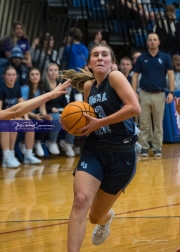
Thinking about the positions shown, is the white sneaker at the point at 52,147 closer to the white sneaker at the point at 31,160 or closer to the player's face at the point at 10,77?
the white sneaker at the point at 31,160

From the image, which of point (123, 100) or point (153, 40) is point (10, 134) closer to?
point (153, 40)

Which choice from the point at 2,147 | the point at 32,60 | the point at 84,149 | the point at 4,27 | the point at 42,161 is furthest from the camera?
the point at 4,27

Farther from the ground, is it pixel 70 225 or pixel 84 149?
pixel 84 149

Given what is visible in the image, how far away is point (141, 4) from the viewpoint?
13430mm

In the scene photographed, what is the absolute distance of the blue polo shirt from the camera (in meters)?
10.2

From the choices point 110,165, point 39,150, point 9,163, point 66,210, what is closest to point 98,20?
point 39,150

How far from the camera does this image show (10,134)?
9.41m

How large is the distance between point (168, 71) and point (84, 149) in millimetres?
5955

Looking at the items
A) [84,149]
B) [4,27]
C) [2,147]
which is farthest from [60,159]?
[84,149]

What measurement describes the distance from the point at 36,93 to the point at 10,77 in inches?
28.4

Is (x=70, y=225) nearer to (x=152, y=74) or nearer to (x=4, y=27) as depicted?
(x=152, y=74)

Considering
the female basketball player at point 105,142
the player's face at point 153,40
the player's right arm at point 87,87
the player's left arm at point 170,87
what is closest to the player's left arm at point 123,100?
the female basketball player at point 105,142

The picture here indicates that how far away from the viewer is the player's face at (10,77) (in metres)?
9.40

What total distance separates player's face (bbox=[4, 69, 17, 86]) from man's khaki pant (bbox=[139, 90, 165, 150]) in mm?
2391
